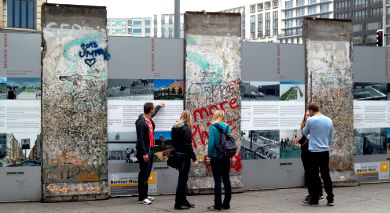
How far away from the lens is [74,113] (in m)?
9.67

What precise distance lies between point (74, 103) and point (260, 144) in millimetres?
3942

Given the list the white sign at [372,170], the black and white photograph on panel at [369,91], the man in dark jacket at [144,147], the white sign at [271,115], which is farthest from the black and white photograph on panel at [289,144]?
the man in dark jacket at [144,147]

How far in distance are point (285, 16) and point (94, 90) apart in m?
145

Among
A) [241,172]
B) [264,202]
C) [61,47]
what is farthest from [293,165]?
[61,47]

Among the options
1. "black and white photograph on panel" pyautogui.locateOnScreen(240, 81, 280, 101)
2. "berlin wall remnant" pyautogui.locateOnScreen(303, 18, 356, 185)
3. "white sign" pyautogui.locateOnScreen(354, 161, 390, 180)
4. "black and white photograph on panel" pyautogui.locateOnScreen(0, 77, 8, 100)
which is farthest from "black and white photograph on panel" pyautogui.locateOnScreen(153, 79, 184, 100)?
"white sign" pyautogui.locateOnScreen(354, 161, 390, 180)

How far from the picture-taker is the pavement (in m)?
8.69

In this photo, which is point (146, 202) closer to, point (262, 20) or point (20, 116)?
point (20, 116)

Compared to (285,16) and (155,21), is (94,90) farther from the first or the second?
(155,21)

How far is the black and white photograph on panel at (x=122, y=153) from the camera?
995cm

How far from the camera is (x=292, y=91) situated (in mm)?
11305

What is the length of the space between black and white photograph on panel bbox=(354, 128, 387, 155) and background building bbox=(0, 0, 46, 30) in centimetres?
2864

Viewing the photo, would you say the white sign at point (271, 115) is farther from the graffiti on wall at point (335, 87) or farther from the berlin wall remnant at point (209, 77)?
the graffiti on wall at point (335, 87)

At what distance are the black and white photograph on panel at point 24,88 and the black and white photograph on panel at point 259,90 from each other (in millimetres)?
4062

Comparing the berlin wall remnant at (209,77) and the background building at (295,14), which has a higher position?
the background building at (295,14)
